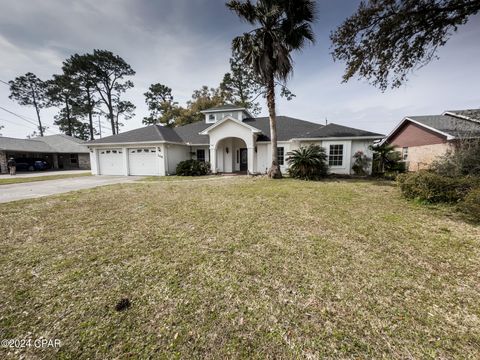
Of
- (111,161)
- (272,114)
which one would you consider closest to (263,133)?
(272,114)

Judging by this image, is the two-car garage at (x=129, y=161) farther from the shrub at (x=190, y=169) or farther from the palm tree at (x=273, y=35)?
the palm tree at (x=273, y=35)

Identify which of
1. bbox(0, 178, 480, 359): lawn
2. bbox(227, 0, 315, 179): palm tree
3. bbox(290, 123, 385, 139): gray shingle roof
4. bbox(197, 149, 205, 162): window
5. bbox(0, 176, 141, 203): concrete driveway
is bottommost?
bbox(0, 178, 480, 359): lawn

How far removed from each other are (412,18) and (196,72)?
40.5ft

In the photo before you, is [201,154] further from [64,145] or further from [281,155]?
[64,145]

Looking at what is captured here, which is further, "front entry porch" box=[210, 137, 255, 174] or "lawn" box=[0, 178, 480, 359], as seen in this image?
"front entry porch" box=[210, 137, 255, 174]

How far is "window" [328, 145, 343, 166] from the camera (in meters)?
12.9

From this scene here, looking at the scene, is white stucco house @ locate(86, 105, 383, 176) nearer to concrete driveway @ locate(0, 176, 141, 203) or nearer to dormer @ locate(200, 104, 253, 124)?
dormer @ locate(200, 104, 253, 124)

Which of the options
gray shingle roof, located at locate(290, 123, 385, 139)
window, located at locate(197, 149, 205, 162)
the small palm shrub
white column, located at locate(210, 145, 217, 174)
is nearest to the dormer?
window, located at locate(197, 149, 205, 162)

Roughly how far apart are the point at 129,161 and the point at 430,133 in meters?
24.8

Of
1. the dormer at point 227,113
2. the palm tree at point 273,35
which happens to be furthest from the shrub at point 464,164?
the dormer at point 227,113

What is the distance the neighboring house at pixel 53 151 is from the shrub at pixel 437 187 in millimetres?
30038

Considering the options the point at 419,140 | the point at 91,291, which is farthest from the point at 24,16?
the point at 419,140

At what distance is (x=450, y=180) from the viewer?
6098mm

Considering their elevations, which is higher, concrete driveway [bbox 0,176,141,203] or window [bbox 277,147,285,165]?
window [bbox 277,147,285,165]
